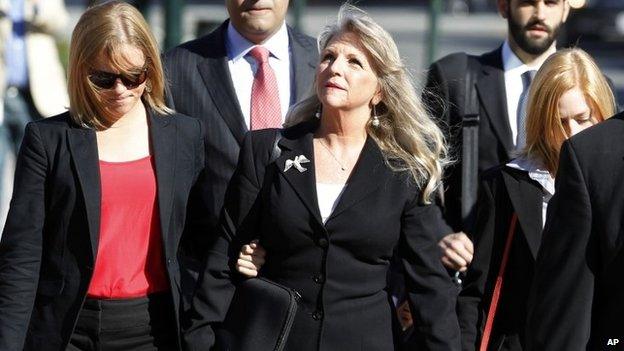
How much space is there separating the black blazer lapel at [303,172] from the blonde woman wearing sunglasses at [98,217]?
383 mm

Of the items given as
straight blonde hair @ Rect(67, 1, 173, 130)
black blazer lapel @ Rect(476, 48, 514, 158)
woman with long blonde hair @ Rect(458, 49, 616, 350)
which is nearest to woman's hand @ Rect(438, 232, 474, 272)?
woman with long blonde hair @ Rect(458, 49, 616, 350)

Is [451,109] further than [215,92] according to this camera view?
Yes

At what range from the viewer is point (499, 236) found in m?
4.62

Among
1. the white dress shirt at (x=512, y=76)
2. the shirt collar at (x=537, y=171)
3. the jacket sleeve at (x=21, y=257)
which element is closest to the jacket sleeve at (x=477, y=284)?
the shirt collar at (x=537, y=171)

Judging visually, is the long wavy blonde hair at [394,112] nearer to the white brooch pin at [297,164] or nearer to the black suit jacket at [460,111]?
the white brooch pin at [297,164]

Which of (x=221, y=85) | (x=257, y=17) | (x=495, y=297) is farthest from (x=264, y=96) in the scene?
(x=495, y=297)

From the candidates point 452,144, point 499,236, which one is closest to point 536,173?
point 499,236

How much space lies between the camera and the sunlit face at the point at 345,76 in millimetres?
4402

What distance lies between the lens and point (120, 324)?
4.38m

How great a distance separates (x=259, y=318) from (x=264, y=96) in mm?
1266

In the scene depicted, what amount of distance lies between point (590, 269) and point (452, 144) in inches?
84.8

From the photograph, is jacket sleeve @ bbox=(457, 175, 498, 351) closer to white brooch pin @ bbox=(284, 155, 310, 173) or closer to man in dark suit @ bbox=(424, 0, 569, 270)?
white brooch pin @ bbox=(284, 155, 310, 173)

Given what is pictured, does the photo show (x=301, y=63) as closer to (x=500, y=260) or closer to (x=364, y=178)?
(x=364, y=178)

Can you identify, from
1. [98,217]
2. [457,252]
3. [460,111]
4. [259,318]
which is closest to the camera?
[259,318]
